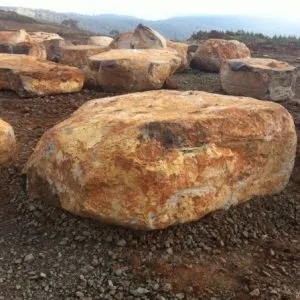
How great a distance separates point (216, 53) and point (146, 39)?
5.66ft

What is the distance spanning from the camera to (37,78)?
8.00 meters

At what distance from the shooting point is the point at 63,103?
26.1 feet

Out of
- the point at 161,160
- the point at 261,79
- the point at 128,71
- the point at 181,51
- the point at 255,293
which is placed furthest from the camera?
the point at 181,51

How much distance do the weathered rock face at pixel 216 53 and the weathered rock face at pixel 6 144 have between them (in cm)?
759

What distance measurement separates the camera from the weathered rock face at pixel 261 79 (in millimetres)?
8680

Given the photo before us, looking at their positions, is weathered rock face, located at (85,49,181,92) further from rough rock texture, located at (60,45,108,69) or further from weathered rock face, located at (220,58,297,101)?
rough rock texture, located at (60,45,108,69)

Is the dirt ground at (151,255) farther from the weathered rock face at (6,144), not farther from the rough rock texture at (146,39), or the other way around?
the rough rock texture at (146,39)

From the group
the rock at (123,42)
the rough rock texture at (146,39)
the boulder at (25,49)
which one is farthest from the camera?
the rock at (123,42)

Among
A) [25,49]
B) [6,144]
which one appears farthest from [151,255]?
[25,49]

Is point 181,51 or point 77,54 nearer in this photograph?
point 77,54

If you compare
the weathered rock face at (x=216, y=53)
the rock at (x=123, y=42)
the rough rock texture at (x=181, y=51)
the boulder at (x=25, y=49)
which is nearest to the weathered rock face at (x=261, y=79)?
the weathered rock face at (x=216, y=53)

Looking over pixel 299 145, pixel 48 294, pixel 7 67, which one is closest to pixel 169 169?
pixel 48 294

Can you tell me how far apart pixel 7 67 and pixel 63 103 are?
1.09 m

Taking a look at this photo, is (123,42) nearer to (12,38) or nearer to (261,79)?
(12,38)
